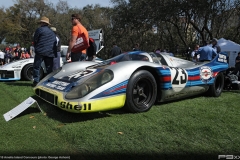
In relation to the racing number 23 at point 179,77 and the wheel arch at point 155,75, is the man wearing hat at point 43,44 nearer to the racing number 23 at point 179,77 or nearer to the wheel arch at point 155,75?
the wheel arch at point 155,75

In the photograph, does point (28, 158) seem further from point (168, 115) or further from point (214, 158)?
point (168, 115)

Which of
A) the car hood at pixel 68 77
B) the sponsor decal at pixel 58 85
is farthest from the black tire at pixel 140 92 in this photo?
the sponsor decal at pixel 58 85

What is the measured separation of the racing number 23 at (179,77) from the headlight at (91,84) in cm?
126

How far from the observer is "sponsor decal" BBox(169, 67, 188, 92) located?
158 inches

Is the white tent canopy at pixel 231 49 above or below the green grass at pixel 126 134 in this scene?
above

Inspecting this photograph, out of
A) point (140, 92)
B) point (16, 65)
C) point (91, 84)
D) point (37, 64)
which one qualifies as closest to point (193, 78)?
point (140, 92)

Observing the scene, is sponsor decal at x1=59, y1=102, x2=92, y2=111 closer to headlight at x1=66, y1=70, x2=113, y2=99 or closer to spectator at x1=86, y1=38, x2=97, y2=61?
headlight at x1=66, y1=70, x2=113, y2=99

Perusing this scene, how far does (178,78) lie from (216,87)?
1.59m

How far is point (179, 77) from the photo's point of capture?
4.12 metres

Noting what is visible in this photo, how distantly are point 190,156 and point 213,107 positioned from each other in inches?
79.9

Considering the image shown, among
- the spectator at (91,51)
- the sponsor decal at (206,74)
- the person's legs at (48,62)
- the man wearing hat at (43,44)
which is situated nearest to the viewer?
the sponsor decal at (206,74)

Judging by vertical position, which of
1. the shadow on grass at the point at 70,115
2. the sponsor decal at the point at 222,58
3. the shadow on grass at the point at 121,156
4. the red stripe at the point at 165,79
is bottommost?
the shadow on grass at the point at 121,156

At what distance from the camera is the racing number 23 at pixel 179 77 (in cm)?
405

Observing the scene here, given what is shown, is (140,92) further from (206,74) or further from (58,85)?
(206,74)
